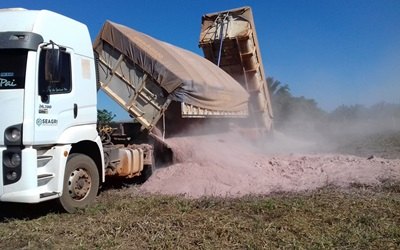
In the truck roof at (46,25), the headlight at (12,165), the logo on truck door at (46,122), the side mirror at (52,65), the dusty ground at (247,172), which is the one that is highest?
the truck roof at (46,25)

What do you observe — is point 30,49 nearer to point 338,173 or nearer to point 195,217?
point 195,217

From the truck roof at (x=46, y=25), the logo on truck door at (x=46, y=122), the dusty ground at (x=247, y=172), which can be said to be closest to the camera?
the logo on truck door at (x=46, y=122)

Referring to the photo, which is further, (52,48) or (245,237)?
(52,48)

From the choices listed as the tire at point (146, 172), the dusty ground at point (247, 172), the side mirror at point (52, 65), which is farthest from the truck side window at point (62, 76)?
the tire at point (146, 172)

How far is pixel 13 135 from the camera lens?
539cm

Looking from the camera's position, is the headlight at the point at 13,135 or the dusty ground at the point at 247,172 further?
the dusty ground at the point at 247,172

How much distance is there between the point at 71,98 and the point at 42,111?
72 cm

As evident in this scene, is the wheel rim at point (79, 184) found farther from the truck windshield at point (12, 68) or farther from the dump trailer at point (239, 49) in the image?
the dump trailer at point (239, 49)

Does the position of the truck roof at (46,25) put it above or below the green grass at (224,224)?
above

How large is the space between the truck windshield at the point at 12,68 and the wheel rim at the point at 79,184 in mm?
1620

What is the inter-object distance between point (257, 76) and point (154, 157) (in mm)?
5845

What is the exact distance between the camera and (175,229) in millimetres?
5109

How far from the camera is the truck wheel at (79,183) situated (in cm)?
614

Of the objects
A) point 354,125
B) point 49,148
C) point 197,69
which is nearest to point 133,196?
point 49,148
